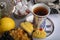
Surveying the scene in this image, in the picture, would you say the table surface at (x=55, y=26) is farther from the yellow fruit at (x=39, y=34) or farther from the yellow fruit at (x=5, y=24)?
the yellow fruit at (x=5, y=24)

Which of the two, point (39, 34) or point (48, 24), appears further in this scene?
point (48, 24)

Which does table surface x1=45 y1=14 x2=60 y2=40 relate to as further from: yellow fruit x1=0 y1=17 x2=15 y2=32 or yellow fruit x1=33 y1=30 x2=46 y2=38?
yellow fruit x1=0 y1=17 x2=15 y2=32

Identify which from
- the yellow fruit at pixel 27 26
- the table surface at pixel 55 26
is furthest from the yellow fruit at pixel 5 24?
the table surface at pixel 55 26

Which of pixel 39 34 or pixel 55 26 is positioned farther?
pixel 55 26

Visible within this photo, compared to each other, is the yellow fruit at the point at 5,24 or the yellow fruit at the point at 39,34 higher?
the yellow fruit at the point at 5,24

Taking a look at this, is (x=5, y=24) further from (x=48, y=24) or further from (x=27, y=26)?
(x=48, y=24)

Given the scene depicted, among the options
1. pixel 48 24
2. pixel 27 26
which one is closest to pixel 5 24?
pixel 27 26

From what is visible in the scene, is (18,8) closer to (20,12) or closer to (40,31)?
(20,12)

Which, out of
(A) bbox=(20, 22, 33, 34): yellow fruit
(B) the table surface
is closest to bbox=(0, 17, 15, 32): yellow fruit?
(A) bbox=(20, 22, 33, 34): yellow fruit

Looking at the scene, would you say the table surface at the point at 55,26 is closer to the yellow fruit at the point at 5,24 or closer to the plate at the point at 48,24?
the plate at the point at 48,24

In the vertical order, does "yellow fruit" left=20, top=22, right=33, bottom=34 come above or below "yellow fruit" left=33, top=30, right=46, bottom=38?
above

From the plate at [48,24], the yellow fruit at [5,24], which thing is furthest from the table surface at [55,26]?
the yellow fruit at [5,24]

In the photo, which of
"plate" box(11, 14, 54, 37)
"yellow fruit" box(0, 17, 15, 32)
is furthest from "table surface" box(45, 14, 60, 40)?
"yellow fruit" box(0, 17, 15, 32)

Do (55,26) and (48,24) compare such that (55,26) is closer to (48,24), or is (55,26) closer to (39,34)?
(48,24)
